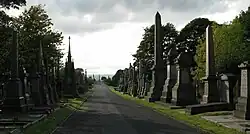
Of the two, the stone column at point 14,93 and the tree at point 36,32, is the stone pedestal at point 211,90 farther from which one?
the tree at point 36,32

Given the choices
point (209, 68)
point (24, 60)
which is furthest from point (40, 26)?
point (209, 68)

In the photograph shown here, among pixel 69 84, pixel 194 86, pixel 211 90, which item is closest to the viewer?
pixel 211 90

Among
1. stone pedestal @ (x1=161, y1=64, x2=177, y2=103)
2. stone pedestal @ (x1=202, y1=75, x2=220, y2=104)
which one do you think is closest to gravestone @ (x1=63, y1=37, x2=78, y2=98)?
stone pedestal @ (x1=161, y1=64, x2=177, y2=103)

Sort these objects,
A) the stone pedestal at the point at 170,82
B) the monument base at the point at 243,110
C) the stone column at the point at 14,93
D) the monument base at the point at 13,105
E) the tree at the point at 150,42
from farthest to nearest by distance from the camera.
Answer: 1. the tree at the point at 150,42
2. the stone pedestal at the point at 170,82
3. the stone column at the point at 14,93
4. the monument base at the point at 13,105
5. the monument base at the point at 243,110

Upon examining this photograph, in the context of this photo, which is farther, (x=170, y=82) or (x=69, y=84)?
(x=69, y=84)

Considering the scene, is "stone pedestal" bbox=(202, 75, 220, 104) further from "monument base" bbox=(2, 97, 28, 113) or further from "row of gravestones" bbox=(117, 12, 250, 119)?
"monument base" bbox=(2, 97, 28, 113)

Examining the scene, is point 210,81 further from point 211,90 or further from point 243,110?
point 243,110

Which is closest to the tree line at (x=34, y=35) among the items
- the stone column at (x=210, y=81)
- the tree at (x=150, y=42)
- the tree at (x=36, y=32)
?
the tree at (x=36, y=32)

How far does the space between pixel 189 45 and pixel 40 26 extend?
34514mm

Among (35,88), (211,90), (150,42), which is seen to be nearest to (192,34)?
(150,42)

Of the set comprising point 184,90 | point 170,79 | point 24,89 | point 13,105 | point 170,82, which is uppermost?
point 170,79

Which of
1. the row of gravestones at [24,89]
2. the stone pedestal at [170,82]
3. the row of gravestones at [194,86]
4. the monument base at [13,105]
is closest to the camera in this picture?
the row of gravestones at [194,86]

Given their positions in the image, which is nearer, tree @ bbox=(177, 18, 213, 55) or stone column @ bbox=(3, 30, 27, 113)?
stone column @ bbox=(3, 30, 27, 113)

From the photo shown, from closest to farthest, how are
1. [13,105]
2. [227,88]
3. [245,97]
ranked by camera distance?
[245,97]
[13,105]
[227,88]
